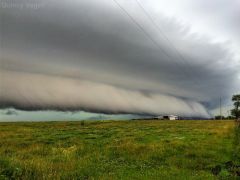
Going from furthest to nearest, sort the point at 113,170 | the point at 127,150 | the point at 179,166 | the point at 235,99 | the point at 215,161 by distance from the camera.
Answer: the point at 235,99 < the point at 127,150 < the point at 215,161 < the point at 179,166 < the point at 113,170

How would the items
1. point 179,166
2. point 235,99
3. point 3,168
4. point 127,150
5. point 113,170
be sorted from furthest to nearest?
point 235,99 < point 127,150 < point 179,166 < point 113,170 < point 3,168

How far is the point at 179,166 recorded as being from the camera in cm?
1436

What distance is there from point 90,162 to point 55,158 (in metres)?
2.41

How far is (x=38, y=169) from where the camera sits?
11.8 meters

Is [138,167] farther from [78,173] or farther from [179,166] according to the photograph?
[78,173]

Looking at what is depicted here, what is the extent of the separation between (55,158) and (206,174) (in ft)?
27.6

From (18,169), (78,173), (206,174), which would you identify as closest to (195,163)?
(206,174)

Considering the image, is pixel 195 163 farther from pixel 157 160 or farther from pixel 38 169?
pixel 38 169

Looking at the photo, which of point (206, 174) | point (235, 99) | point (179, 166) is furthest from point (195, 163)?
point (235, 99)

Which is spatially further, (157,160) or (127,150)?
(127,150)

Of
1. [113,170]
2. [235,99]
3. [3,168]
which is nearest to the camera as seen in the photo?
[3,168]

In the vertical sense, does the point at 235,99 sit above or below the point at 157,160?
above

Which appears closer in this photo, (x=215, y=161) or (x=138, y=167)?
(x=138, y=167)

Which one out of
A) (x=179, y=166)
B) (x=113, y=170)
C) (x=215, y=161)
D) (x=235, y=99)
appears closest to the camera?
(x=113, y=170)
